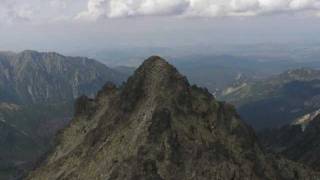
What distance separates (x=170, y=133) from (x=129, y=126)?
548 inches

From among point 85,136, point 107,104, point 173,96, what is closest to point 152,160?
point 173,96

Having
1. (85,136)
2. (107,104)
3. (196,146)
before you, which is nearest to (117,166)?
(196,146)

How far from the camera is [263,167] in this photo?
148875 mm

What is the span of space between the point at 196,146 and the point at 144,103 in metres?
20.7

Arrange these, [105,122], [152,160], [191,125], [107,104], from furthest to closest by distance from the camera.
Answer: [107,104] < [105,122] < [191,125] < [152,160]

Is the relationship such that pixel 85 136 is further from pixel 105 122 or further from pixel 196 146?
pixel 196 146

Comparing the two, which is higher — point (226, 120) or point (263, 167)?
point (226, 120)

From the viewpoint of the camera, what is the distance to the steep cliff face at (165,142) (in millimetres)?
137625

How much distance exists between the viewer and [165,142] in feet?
461

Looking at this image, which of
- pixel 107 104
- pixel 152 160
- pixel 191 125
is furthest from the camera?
pixel 107 104

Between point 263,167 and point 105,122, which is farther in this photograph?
point 105,122

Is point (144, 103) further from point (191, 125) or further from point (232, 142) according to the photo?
point (232, 142)

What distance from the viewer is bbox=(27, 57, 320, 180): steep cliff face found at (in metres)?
138

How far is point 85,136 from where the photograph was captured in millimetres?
166500
